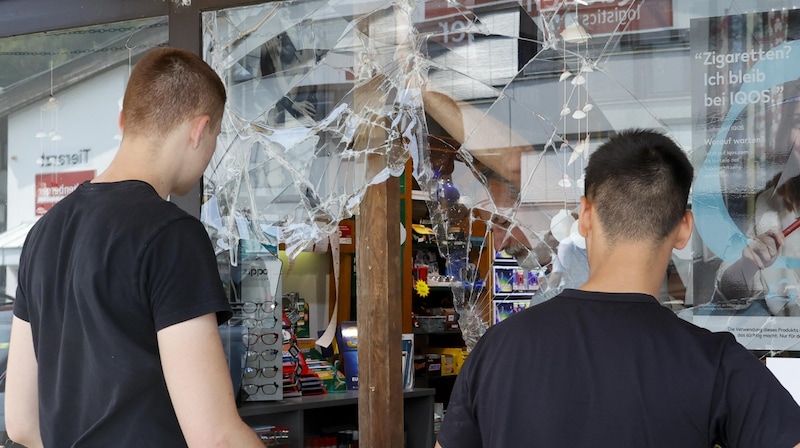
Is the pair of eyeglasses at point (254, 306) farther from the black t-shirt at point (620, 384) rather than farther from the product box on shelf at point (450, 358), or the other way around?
the product box on shelf at point (450, 358)

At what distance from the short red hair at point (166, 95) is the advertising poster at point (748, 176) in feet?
5.18

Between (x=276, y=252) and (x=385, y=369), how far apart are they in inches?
23.5

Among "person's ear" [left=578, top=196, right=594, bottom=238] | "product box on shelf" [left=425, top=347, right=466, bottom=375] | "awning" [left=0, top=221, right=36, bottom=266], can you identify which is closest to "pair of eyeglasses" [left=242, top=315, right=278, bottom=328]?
"awning" [left=0, top=221, right=36, bottom=266]

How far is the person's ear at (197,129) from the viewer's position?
1842 millimetres

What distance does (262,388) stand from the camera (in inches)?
159

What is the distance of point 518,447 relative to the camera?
1.56 metres

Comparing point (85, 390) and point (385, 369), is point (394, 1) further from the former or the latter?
point (85, 390)

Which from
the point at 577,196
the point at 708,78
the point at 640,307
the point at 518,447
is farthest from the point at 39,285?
the point at 708,78

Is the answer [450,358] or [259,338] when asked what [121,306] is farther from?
[450,358]

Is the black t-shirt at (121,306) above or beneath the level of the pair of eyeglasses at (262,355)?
above

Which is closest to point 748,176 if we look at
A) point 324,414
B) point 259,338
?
point 259,338

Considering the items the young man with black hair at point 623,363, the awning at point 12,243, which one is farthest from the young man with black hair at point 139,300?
the awning at point 12,243

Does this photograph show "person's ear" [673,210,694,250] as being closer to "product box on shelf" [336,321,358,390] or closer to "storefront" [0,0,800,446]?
"storefront" [0,0,800,446]

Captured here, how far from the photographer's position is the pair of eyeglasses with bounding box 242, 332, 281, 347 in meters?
3.72
